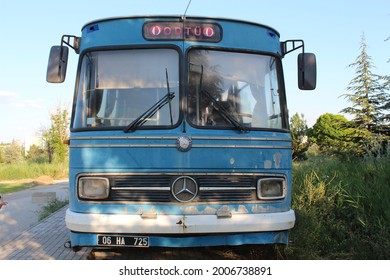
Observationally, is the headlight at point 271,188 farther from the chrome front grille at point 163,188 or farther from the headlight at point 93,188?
the headlight at point 93,188

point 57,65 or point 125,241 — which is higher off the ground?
point 57,65

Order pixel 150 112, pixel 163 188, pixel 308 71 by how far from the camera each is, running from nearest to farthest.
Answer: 1. pixel 163 188
2. pixel 150 112
3. pixel 308 71

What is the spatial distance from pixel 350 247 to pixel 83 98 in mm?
3938

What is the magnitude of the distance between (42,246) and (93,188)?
9.55 feet

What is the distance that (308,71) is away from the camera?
505cm

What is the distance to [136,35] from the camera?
181 inches

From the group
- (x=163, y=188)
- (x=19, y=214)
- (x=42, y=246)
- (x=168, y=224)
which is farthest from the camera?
(x=19, y=214)

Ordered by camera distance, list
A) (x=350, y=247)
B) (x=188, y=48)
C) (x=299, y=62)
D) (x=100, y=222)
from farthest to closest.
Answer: (x=350, y=247), (x=299, y=62), (x=188, y=48), (x=100, y=222)

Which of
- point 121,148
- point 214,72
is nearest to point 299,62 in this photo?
point 214,72

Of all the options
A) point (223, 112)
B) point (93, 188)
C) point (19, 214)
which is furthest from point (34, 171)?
point (223, 112)

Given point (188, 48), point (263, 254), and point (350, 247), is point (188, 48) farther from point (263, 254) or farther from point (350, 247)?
point (350, 247)

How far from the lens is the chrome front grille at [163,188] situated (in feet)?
14.0

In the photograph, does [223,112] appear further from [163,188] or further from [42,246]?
[42,246]

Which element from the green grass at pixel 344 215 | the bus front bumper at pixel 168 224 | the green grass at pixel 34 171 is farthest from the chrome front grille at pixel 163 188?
the green grass at pixel 34 171
